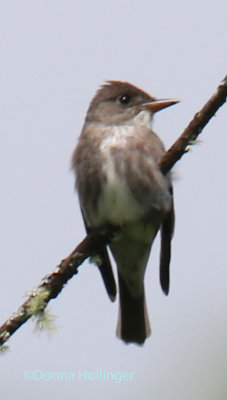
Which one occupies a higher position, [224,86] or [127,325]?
[127,325]

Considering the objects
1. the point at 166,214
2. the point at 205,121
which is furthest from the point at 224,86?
the point at 166,214

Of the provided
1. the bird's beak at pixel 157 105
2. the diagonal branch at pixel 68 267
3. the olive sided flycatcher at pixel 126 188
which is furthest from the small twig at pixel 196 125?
the bird's beak at pixel 157 105

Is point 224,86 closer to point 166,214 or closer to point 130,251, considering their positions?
point 166,214

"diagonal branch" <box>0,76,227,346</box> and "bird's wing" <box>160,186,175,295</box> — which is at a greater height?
"bird's wing" <box>160,186,175,295</box>

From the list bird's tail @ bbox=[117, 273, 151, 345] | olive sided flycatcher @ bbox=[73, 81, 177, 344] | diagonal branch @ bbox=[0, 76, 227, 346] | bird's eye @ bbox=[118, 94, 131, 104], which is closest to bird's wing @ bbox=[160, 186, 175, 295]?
olive sided flycatcher @ bbox=[73, 81, 177, 344]

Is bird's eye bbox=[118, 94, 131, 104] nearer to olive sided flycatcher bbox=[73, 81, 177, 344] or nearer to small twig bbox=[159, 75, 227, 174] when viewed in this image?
olive sided flycatcher bbox=[73, 81, 177, 344]

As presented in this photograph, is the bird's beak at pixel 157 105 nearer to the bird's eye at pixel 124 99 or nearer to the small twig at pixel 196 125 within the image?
the bird's eye at pixel 124 99

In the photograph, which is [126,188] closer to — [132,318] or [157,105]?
A: [157,105]
